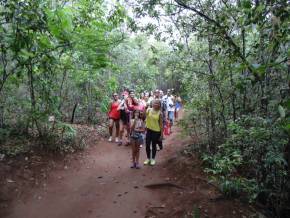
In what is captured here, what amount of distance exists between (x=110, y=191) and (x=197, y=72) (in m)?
3.70

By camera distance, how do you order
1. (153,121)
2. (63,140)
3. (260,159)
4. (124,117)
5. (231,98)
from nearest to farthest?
(260,159), (231,98), (153,121), (63,140), (124,117)

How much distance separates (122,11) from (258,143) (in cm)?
516

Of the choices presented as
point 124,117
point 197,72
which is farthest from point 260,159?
point 124,117

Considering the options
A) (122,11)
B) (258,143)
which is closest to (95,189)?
(258,143)

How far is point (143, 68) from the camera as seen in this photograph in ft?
76.0

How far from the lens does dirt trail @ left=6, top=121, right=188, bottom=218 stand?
17.6ft

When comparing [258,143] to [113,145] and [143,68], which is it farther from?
[143,68]

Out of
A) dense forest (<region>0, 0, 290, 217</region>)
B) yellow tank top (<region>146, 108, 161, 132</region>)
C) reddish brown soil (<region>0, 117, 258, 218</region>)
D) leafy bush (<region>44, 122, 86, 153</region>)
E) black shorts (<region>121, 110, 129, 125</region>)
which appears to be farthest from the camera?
black shorts (<region>121, 110, 129, 125</region>)

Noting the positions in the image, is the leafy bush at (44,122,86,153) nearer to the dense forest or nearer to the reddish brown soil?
the dense forest

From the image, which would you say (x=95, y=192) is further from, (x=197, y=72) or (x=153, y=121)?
(x=197, y=72)

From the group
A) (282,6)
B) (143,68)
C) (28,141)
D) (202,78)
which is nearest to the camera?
(282,6)

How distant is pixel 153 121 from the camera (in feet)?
24.0

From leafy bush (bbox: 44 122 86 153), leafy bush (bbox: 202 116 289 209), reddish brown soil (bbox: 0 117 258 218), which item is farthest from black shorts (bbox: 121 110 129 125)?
leafy bush (bbox: 202 116 289 209)

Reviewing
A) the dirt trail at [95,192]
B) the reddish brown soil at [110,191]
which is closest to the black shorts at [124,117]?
the dirt trail at [95,192]
